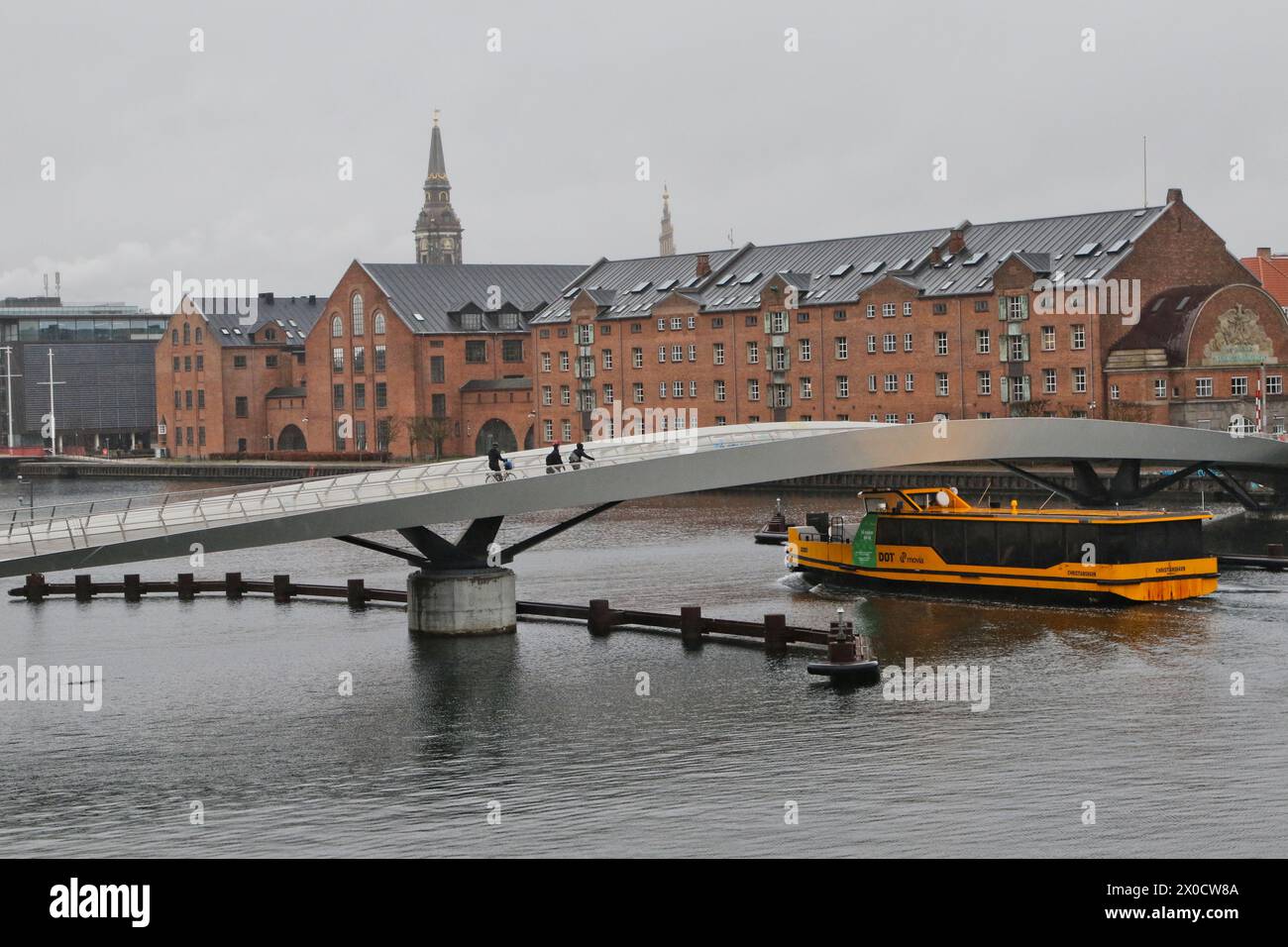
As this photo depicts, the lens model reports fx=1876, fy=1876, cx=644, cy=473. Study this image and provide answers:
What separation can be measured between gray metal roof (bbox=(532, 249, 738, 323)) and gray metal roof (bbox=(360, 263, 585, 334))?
834 centimetres

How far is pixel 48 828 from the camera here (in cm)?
3328

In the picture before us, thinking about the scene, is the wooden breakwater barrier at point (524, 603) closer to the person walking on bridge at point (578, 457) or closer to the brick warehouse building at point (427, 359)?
the person walking on bridge at point (578, 457)

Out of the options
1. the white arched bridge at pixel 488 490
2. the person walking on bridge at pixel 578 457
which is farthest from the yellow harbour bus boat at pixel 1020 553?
the person walking on bridge at pixel 578 457

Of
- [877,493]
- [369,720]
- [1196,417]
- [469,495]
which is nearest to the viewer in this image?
[369,720]

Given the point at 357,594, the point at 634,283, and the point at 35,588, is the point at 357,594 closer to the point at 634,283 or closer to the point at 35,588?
the point at 35,588

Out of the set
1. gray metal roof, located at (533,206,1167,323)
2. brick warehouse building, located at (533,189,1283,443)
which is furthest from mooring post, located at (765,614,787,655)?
gray metal roof, located at (533,206,1167,323)

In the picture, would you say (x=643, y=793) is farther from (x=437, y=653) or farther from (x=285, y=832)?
(x=437, y=653)

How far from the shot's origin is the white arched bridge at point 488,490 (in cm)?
4434

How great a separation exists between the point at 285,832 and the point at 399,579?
40.7 meters

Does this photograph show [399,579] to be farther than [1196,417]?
No

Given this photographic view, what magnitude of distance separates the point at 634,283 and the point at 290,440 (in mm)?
40958

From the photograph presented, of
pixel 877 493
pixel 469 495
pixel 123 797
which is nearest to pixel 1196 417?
pixel 877 493

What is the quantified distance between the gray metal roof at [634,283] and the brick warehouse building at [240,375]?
30861 mm
